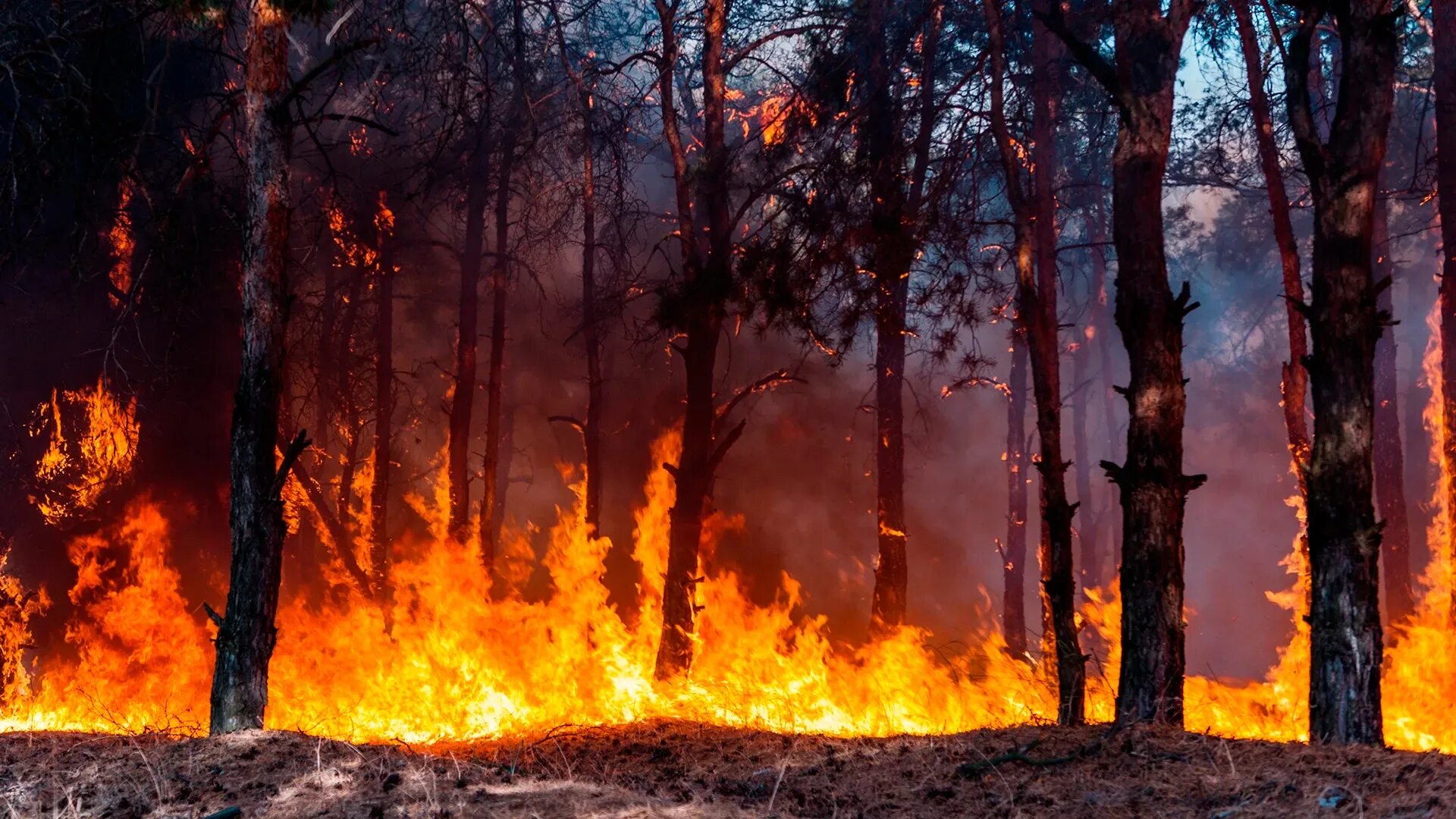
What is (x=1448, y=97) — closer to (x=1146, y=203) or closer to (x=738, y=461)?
(x=1146, y=203)

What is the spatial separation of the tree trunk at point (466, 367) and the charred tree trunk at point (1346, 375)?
12.1 m

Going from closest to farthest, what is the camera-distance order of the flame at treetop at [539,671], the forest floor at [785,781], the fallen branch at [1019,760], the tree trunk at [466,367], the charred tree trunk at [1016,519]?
the forest floor at [785,781] → the fallen branch at [1019,760] → the flame at treetop at [539,671] → the tree trunk at [466,367] → the charred tree trunk at [1016,519]

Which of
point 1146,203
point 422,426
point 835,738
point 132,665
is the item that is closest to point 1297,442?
point 1146,203

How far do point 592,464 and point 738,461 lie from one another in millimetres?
11305

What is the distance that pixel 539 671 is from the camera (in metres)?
12.1

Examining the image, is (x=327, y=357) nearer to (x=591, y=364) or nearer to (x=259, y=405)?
(x=591, y=364)

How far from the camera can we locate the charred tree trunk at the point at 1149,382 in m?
6.85

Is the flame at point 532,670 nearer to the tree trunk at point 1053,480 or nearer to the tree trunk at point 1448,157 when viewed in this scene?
the tree trunk at point 1053,480

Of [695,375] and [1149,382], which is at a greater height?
[695,375]

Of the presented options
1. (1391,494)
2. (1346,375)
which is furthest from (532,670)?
(1391,494)

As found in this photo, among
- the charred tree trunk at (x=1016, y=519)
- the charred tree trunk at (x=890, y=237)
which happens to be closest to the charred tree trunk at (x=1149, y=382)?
the charred tree trunk at (x=890, y=237)

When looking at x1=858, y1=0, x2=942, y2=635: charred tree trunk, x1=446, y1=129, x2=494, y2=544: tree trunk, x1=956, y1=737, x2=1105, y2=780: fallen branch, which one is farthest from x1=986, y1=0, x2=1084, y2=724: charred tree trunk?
x1=446, y1=129, x2=494, y2=544: tree trunk

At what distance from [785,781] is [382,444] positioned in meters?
13.4

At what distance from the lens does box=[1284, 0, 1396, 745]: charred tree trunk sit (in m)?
6.15
